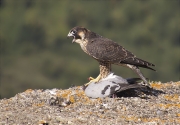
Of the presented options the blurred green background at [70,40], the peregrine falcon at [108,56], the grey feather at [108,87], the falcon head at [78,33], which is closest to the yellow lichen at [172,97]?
the peregrine falcon at [108,56]

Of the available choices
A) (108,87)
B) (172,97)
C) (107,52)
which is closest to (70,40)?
(107,52)

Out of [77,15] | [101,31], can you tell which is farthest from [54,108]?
[77,15]

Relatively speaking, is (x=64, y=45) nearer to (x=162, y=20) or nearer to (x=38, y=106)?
(x=162, y=20)

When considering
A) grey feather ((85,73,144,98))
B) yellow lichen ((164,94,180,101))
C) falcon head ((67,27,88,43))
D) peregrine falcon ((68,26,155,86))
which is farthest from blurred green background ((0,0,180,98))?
grey feather ((85,73,144,98))

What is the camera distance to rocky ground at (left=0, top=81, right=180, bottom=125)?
9.77 meters

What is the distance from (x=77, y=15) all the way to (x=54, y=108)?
66.3 metres

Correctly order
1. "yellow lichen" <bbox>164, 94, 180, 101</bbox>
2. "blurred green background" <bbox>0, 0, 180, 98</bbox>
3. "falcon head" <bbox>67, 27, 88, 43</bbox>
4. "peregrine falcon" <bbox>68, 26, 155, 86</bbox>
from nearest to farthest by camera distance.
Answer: "yellow lichen" <bbox>164, 94, 180, 101</bbox>
"peregrine falcon" <bbox>68, 26, 155, 86</bbox>
"falcon head" <bbox>67, 27, 88, 43</bbox>
"blurred green background" <bbox>0, 0, 180, 98</bbox>

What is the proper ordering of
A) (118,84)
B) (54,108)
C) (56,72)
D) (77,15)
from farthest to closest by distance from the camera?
(77,15), (56,72), (118,84), (54,108)

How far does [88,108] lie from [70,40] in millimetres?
57318

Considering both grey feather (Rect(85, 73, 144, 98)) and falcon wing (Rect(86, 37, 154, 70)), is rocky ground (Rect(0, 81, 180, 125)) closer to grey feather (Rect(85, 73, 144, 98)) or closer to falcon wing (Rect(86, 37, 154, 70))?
grey feather (Rect(85, 73, 144, 98))

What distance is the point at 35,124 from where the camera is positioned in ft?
31.1

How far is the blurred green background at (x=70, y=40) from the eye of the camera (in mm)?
62562

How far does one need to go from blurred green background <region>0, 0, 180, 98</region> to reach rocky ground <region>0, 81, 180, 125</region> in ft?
142

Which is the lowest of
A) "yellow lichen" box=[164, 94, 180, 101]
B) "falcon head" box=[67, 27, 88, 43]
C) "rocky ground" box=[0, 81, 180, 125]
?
"rocky ground" box=[0, 81, 180, 125]
